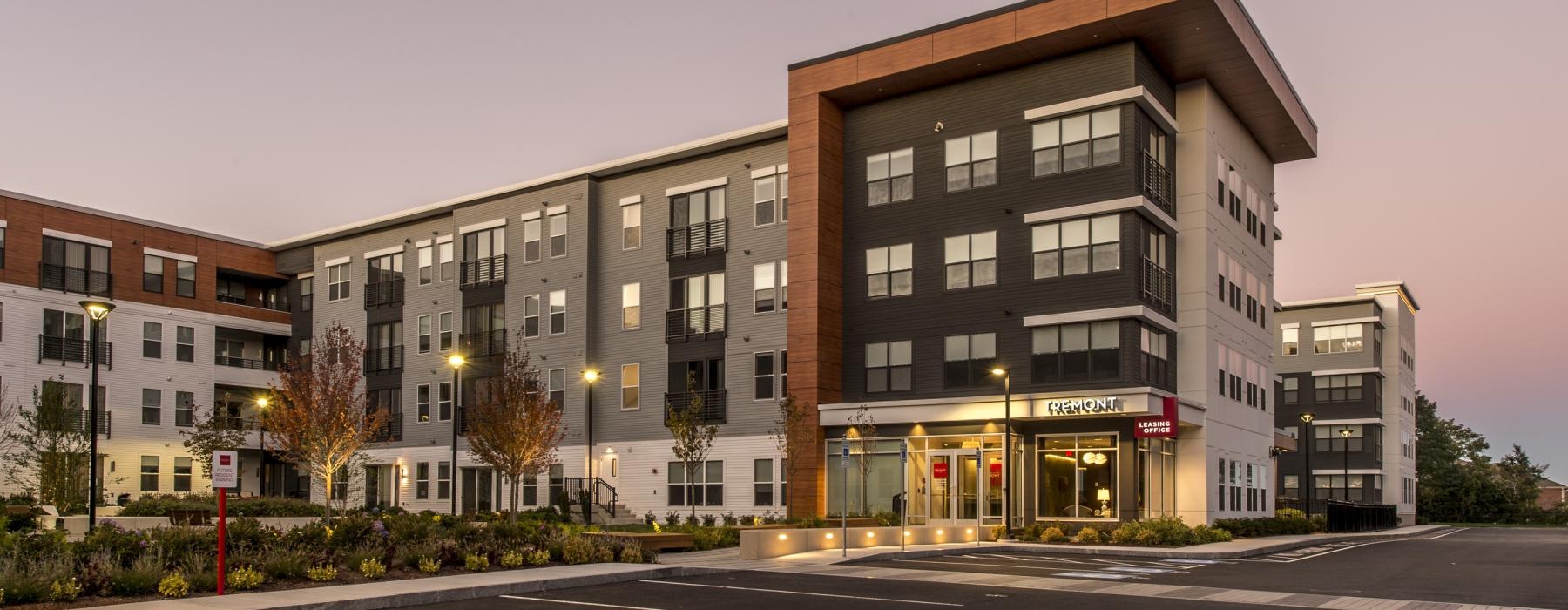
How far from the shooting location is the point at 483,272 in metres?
56.1

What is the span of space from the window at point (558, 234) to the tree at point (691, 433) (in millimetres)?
8796

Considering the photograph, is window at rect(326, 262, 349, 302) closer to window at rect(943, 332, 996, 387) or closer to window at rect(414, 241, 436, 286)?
window at rect(414, 241, 436, 286)

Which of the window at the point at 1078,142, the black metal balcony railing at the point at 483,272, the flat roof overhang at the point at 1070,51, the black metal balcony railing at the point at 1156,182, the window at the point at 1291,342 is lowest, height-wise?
the window at the point at 1291,342

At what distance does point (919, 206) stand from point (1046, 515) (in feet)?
36.4

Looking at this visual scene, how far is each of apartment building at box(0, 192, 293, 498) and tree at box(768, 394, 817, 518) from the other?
1044 inches

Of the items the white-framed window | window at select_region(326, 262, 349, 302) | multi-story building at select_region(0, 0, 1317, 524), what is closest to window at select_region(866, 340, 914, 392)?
multi-story building at select_region(0, 0, 1317, 524)

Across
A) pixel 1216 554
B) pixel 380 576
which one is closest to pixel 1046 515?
pixel 1216 554

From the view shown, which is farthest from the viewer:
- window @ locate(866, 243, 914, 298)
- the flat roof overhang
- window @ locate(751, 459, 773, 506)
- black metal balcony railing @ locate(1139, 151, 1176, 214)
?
window @ locate(751, 459, 773, 506)

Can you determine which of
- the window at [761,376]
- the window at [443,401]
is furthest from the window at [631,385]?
the window at [443,401]

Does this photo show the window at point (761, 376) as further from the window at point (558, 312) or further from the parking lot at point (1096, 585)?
the parking lot at point (1096, 585)

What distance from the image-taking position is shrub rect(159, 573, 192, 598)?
18.1 meters

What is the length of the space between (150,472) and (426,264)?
49.7 feet

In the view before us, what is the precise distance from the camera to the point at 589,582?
2239 cm

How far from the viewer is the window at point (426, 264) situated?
58.5 meters
